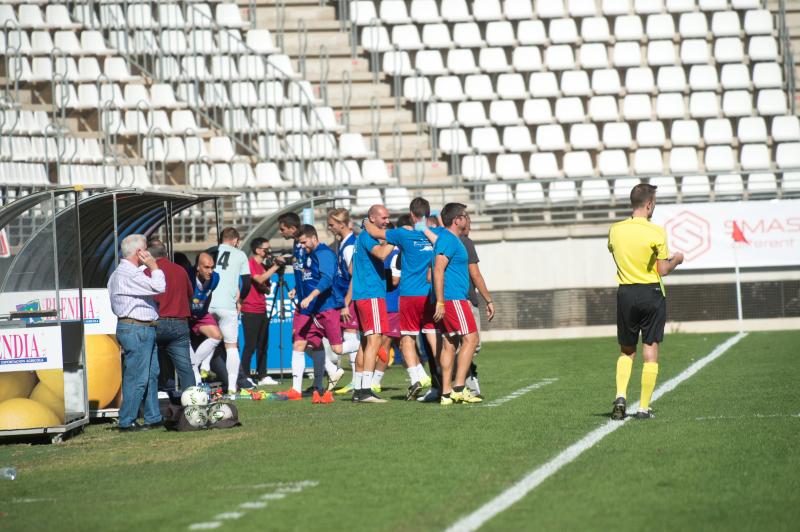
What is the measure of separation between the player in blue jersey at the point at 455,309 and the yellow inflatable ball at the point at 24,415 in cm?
391

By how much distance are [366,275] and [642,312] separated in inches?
142

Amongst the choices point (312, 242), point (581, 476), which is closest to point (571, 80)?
point (312, 242)

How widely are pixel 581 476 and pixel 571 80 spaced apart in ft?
76.6

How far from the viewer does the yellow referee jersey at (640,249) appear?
449 inches

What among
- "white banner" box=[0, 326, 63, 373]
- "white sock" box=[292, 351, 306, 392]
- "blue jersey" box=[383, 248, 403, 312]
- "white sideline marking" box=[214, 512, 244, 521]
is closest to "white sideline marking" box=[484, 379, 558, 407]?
"blue jersey" box=[383, 248, 403, 312]

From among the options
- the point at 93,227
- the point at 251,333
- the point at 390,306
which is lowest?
the point at 251,333

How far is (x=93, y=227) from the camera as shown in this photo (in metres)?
14.8

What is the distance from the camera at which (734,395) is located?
43.4 ft

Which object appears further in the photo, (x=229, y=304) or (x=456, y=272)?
(x=229, y=304)

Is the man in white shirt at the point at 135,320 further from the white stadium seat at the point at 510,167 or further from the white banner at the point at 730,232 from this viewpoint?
the white stadium seat at the point at 510,167

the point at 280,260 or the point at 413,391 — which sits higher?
the point at 280,260

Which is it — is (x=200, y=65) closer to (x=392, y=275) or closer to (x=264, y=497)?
(x=392, y=275)

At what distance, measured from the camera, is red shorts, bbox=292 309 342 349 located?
15141mm

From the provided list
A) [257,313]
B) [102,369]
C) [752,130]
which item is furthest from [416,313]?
[752,130]
